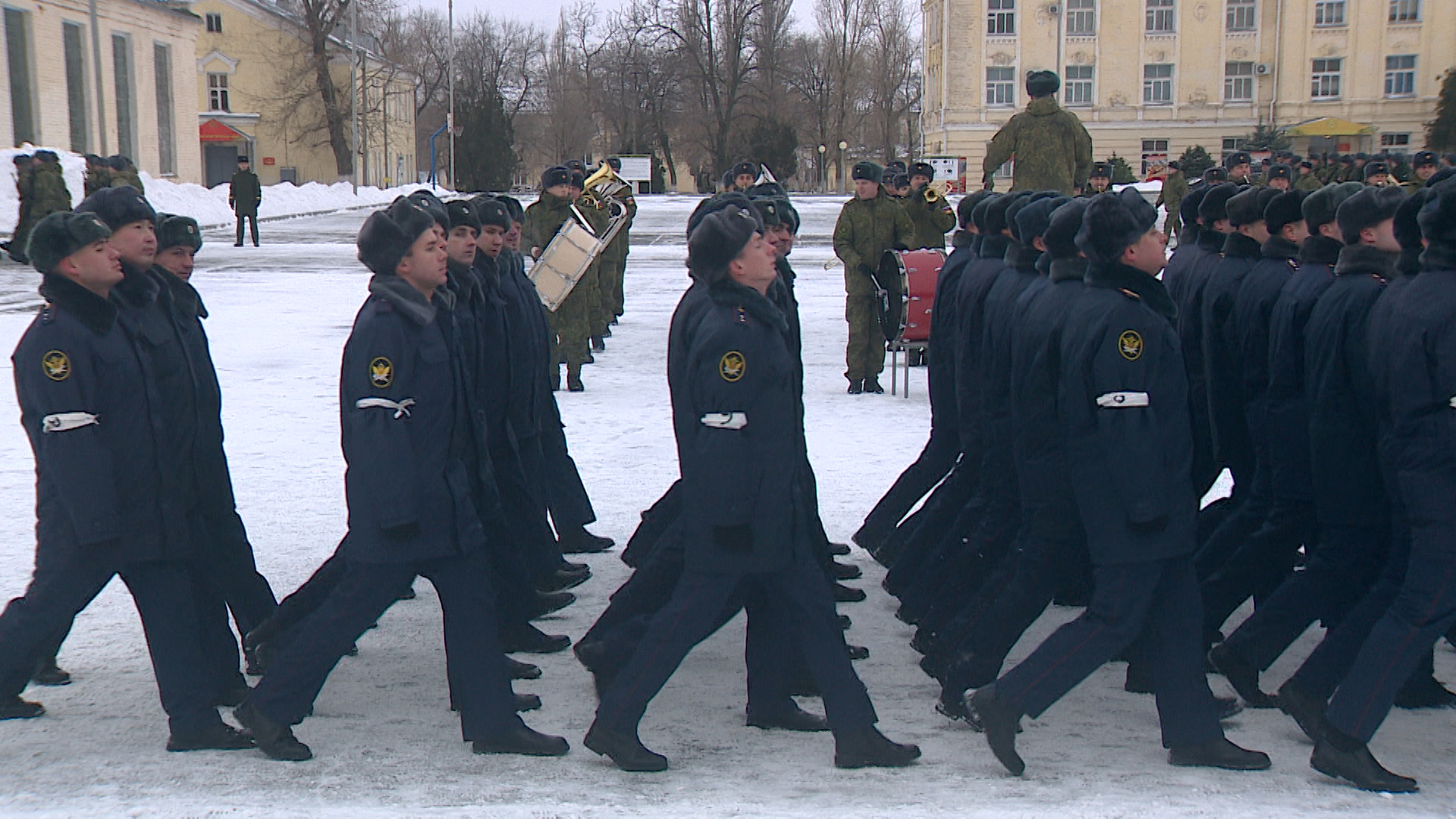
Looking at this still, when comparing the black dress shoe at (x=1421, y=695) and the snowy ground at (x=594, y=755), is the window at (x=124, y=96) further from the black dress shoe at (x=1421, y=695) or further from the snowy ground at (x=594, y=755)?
the black dress shoe at (x=1421, y=695)

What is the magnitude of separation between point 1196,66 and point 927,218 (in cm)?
5697

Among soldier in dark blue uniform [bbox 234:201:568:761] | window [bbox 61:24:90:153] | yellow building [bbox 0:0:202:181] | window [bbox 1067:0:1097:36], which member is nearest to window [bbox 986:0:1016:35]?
window [bbox 1067:0:1097:36]

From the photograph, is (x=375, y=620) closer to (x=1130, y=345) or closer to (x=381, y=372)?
(x=381, y=372)

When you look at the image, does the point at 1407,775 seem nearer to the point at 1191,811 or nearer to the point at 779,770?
the point at 1191,811

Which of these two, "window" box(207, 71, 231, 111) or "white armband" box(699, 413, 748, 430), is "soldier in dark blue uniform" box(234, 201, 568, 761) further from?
"window" box(207, 71, 231, 111)

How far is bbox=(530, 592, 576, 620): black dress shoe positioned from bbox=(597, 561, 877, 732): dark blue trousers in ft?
5.70

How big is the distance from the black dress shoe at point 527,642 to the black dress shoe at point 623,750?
1339mm

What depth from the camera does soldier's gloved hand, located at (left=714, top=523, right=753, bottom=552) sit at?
4.45 meters

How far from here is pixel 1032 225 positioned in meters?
5.64

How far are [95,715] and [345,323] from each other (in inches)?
476

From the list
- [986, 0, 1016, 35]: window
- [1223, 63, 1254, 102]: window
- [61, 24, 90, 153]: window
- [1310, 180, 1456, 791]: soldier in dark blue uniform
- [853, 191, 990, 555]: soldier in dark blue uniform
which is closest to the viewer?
[1310, 180, 1456, 791]: soldier in dark blue uniform

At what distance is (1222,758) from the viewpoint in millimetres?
4496

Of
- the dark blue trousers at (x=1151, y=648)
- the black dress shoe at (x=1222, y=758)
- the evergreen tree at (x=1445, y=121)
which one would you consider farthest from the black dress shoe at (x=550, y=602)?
the evergreen tree at (x=1445, y=121)

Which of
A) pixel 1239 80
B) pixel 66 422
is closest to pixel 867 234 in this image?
pixel 66 422
